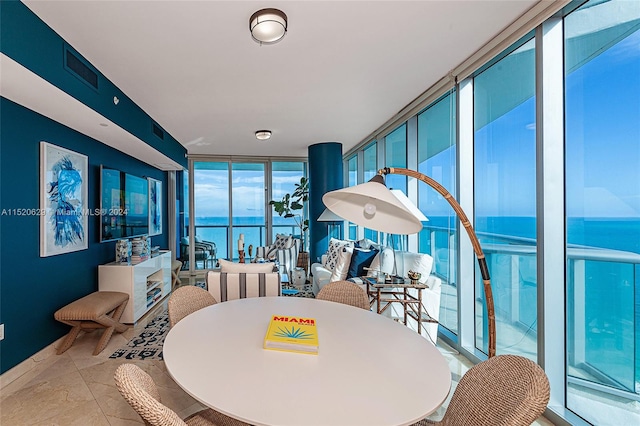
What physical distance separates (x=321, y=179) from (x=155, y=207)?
2983mm

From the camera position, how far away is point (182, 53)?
88.6 inches

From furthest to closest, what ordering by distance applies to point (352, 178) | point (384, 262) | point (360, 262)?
point (352, 178)
point (360, 262)
point (384, 262)

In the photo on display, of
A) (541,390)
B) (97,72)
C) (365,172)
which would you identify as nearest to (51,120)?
(97,72)

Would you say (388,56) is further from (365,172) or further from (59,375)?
(59,375)

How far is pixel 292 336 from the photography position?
1340mm

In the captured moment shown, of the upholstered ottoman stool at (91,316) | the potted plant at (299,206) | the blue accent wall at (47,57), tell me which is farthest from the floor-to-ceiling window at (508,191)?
the potted plant at (299,206)

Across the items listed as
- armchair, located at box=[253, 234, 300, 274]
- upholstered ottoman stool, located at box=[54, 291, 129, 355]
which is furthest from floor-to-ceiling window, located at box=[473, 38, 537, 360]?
upholstered ottoman stool, located at box=[54, 291, 129, 355]

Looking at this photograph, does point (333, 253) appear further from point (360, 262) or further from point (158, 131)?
point (158, 131)

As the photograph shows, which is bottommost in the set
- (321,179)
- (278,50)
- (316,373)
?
(316,373)

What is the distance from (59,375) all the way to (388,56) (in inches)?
148

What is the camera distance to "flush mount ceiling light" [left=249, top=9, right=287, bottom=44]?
1.79 m

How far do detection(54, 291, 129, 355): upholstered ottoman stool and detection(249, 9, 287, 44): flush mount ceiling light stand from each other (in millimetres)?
2780

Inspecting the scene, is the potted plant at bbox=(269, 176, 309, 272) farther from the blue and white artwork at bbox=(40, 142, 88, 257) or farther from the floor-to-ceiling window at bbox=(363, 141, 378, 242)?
the blue and white artwork at bbox=(40, 142, 88, 257)

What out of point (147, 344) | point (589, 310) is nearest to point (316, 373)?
point (589, 310)
